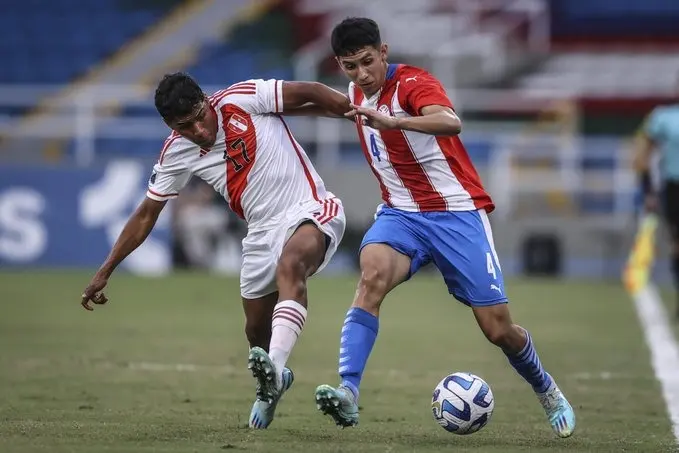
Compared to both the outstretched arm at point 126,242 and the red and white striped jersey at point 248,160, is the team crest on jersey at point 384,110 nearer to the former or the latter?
the red and white striped jersey at point 248,160

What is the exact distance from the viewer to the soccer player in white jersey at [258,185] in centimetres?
687

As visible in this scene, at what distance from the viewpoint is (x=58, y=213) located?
19.9m

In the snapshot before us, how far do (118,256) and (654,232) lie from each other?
1374 centimetres

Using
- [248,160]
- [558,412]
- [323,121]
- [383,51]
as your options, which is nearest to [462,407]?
[558,412]

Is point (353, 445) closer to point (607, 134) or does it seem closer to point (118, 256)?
point (118, 256)

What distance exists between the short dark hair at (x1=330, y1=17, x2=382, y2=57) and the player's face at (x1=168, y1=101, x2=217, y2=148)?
0.72 metres

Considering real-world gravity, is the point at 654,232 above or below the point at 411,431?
below

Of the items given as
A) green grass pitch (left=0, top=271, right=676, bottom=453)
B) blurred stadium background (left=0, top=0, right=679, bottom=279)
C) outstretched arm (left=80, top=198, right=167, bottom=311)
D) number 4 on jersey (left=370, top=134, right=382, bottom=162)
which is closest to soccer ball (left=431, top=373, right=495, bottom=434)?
green grass pitch (left=0, top=271, right=676, bottom=453)

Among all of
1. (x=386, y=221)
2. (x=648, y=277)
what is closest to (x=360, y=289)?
(x=386, y=221)

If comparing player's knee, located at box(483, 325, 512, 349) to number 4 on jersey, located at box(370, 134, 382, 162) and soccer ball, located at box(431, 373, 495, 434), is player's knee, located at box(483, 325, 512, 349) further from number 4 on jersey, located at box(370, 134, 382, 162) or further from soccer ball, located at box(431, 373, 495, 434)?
number 4 on jersey, located at box(370, 134, 382, 162)

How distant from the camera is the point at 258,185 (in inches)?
273

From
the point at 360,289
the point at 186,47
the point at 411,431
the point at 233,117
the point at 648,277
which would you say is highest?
the point at 233,117

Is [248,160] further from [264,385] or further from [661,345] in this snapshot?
[661,345]

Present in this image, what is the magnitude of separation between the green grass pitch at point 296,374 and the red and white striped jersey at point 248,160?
3.68 feet
